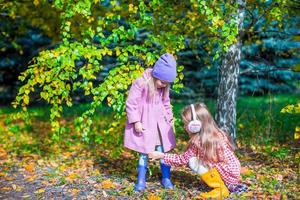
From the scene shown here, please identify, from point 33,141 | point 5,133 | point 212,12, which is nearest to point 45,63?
point 212,12

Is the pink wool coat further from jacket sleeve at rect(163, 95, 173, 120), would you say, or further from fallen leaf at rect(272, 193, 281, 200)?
fallen leaf at rect(272, 193, 281, 200)

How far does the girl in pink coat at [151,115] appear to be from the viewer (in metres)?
4.60

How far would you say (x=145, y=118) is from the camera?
188 inches

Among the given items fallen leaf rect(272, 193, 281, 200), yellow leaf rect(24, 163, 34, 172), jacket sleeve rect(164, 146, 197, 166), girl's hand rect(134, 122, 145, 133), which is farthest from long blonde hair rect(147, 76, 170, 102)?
yellow leaf rect(24, 163, 34, 172)

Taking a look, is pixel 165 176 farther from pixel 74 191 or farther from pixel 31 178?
pixel 31 178

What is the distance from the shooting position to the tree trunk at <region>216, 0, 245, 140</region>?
19.6ft

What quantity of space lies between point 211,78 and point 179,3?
662cm

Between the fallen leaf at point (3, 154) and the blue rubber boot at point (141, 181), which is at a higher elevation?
the blue rubber boot at point (141, 181)

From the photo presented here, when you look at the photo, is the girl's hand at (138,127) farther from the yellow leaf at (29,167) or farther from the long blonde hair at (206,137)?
the yellow leaf at (29,167)

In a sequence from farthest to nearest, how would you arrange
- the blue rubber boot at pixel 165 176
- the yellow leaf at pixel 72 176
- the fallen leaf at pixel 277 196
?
1. the yellow leaf at pixel 72 176
2. the blue rubber boot at pixel 165 176
3. the fallen leaf at pixel 277 196

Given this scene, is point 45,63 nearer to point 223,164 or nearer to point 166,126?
point 166,126

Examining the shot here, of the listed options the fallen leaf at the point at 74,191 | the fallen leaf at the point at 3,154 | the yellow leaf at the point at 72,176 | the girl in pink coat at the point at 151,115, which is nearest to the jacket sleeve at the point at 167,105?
the girl in pink coat at the point at 151,115

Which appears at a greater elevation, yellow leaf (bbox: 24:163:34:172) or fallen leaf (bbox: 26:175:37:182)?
yellow leaf (bbox: 24:163:34:172)

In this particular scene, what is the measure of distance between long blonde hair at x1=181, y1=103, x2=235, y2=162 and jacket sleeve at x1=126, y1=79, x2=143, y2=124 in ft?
1.48
